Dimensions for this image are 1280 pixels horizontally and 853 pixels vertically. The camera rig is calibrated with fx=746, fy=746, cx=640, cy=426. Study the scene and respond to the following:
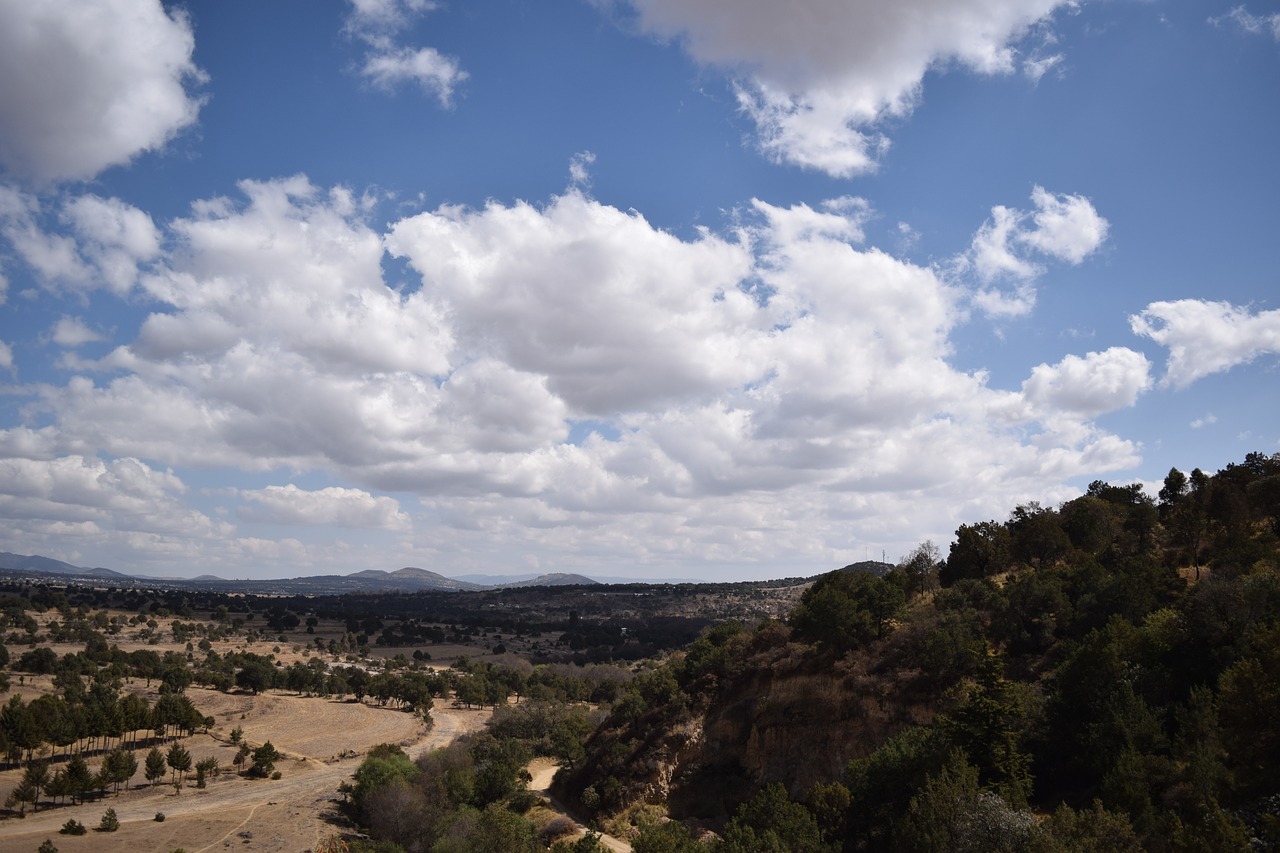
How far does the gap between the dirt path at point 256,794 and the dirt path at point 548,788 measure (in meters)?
13.8

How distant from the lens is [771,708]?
1817 inches

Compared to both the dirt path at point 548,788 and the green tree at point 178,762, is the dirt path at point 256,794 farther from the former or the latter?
the dirt path at point 548,788

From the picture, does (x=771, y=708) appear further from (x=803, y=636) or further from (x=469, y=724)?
(x=469, y=724)

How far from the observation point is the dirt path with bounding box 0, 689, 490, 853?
145 feet

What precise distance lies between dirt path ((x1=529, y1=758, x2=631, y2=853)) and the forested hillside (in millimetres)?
1575

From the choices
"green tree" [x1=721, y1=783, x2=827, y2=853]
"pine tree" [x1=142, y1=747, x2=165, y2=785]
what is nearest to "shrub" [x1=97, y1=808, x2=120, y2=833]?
"pine tree" [x1=142, y1=747, x2=165, y2=785]

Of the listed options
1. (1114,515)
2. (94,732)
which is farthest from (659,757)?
(94,732)

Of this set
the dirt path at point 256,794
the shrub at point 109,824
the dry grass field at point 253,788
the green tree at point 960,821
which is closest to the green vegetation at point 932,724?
the green tree at point 960,821

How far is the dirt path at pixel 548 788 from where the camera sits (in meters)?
39.0

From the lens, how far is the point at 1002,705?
1216 inches

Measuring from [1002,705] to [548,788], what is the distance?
35.5 metres

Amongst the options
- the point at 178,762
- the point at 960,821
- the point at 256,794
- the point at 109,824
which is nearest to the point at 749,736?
the point at 960,821

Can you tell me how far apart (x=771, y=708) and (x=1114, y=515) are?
3734cm

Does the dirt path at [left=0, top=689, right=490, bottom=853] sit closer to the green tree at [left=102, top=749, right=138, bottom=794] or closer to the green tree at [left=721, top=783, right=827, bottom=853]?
the green tree at [left=102, top=749, right=138, bottom=794]
